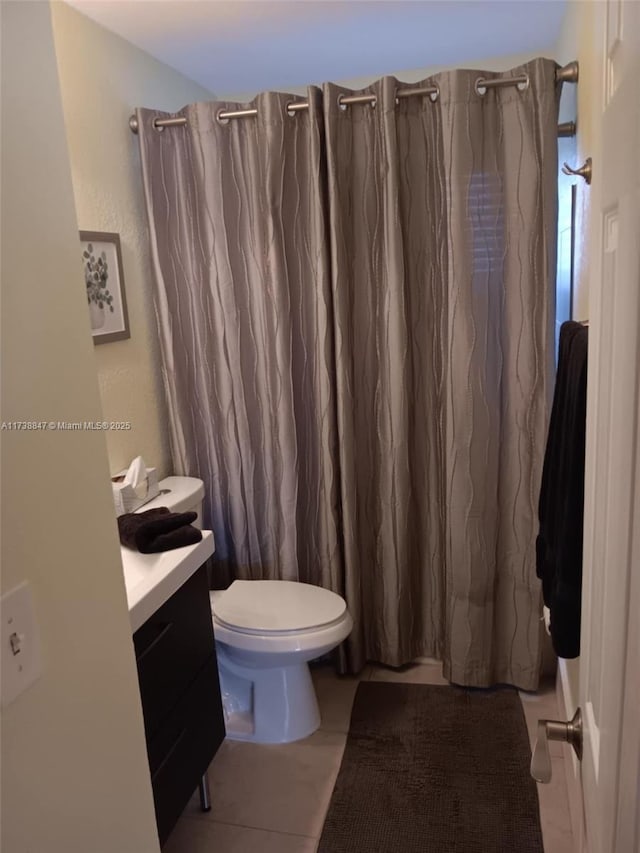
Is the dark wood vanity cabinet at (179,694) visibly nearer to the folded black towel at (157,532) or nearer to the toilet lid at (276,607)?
the folded black towel at (157,532)

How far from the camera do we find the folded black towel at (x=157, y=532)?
69.3 inches

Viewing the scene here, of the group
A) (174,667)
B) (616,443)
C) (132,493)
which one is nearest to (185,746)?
(174,667)

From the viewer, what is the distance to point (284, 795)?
203cm

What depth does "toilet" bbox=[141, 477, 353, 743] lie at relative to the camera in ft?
6.94

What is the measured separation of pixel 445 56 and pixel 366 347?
1177 mm

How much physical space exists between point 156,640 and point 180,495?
2.45ft

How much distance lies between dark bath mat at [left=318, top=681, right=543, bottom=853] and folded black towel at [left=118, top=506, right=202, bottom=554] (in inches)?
37.0

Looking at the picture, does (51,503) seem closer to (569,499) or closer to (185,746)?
(569,499)

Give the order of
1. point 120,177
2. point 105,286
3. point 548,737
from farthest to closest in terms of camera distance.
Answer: point 120,177, point 105,286, point 548,737

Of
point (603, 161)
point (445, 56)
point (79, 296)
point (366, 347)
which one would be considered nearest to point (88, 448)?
point (79, 296)

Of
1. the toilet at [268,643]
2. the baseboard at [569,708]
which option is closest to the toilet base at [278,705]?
the toilet at [268,643]

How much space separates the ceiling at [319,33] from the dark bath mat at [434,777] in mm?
2327

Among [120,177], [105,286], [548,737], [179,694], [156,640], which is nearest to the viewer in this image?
[548,737]

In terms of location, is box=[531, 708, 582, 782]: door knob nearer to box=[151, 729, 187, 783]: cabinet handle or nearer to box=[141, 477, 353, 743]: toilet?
box=[151, 729, 187, 783]: cabinet handle
